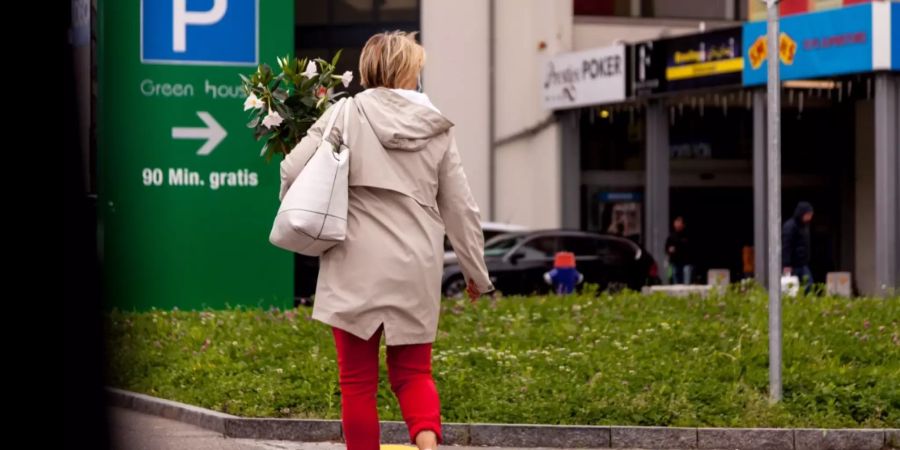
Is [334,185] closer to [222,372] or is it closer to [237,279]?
[222,372]

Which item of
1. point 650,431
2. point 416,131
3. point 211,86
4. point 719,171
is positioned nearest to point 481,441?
point 650,431

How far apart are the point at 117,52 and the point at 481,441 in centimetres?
610

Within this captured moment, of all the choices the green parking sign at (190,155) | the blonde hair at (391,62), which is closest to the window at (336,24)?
the green parking sign at (190,155)

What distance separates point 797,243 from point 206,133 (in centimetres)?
1080

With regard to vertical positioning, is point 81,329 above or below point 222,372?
above

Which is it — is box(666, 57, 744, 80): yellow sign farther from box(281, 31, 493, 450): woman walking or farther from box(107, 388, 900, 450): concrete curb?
box(281, 31, 493, 450): woman walking

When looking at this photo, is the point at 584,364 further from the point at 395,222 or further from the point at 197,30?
the point at 395,222

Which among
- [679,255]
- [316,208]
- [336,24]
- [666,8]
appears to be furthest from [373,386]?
[666,8]

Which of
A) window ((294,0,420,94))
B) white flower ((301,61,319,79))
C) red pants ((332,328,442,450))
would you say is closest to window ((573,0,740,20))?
window ((294,0,420,94))

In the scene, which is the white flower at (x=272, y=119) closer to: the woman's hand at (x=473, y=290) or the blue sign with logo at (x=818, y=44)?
the woman's hand at (x=473, y=290)

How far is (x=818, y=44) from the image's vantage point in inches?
956

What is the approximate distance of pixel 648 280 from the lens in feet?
84.9

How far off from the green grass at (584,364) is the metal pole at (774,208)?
0.24 metres

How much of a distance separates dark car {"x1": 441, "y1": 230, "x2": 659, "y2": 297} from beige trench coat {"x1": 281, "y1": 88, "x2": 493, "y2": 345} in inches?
735
